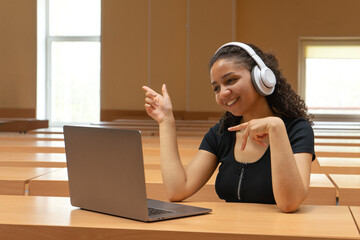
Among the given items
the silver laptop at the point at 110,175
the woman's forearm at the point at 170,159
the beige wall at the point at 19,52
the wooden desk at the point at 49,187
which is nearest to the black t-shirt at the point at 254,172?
the woman's forearm at the point at 170,159

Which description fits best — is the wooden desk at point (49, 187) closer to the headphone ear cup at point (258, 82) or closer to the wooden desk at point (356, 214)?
the headphone ear cup at point (258, 82)

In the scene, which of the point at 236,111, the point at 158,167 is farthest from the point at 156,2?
the point at 236,111

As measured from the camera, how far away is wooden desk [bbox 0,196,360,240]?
1.13 metres

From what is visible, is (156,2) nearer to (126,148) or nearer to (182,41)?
(182,41)

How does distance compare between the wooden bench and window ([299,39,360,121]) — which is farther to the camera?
window ([299,39,360,121])

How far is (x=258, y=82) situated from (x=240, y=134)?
0.72ft

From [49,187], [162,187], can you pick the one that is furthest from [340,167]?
[49,187]

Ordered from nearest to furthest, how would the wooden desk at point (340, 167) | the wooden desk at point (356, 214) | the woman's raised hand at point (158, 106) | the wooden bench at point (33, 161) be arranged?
1. the wooden desk at point (356, 214)
2. the woman's raised hand at point (158, 106)
3. the wooden desk at point (340, 167)
4. the wooden bench at point (33, 161)

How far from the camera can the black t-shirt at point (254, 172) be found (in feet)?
4.97

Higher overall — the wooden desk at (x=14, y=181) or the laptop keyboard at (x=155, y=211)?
the laptop keyboard at (x=155, y=211)

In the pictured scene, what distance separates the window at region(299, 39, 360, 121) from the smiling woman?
7.44 m

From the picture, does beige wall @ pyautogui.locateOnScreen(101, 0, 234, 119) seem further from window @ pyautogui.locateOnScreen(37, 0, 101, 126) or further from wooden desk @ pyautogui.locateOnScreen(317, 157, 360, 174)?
wooden desk @ pyautogui.locateOnScreen(317, 157, 360, 174)

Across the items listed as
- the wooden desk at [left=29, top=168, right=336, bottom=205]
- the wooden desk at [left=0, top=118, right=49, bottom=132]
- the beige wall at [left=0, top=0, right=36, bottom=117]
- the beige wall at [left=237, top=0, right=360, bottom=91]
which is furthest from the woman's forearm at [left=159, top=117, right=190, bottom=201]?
the beige wall at [left=0, top=0, right=36, bottom=117]

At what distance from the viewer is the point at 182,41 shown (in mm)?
8648
